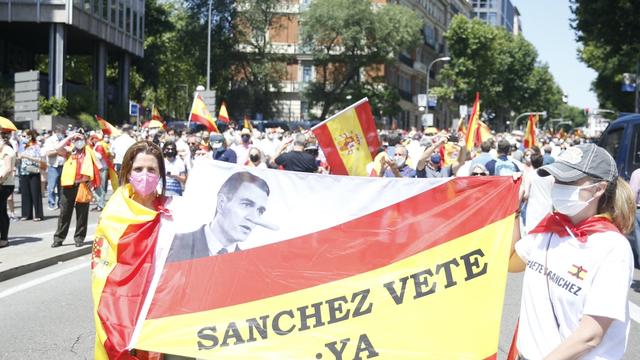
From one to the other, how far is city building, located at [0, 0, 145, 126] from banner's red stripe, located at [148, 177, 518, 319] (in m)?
39.2

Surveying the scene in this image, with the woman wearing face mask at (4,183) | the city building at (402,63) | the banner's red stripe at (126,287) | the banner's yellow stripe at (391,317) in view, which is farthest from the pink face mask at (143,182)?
the city building at (402,63)

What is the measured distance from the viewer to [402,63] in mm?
88000

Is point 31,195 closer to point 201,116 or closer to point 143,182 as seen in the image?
point 201,116

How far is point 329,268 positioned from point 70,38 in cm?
5068

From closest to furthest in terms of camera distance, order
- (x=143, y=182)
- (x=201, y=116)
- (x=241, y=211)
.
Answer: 1. (x=143, y=182)
2. (x=241, y=211)
3. (x=201, y=116)

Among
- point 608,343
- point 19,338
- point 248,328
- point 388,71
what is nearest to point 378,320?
point 248,328

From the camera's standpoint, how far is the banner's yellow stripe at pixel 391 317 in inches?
168

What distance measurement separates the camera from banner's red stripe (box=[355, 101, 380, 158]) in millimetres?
11375

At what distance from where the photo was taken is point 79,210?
12.9 metres

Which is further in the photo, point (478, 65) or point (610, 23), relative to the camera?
point (478, 65)

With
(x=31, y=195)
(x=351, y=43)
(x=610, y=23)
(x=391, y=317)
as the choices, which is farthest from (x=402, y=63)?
(x=391, y=317)

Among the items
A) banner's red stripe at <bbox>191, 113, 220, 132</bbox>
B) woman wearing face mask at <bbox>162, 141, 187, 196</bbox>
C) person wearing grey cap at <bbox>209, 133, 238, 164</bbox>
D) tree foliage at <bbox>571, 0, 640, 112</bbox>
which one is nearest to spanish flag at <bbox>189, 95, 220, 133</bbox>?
banner's red stripe at <bbox>191, 113, 220, 132</bbox>

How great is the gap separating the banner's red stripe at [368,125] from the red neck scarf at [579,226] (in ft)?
26.4

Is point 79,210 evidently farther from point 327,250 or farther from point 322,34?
point 322,34
